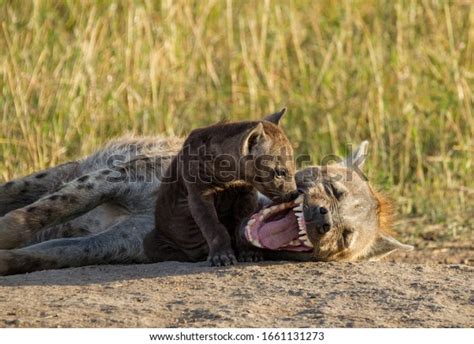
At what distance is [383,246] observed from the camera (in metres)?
4.20

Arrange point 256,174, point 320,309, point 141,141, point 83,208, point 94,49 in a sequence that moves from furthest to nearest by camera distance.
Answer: point 94,49 → point 141,141 → point 83,208 → point 256,174 → point 320,309

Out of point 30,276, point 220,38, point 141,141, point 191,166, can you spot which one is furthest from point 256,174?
point 220,38

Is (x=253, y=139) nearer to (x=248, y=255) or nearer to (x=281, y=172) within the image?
(x=281, y=172)

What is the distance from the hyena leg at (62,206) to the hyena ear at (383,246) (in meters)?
1.13

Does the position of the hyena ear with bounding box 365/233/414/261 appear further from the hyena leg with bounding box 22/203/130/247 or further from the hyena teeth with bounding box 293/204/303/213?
the hyena leg with bounding box 22/203/130/247

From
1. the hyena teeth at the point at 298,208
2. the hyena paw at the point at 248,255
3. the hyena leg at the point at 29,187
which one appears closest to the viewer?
the hyena teeth at the point at 298,208

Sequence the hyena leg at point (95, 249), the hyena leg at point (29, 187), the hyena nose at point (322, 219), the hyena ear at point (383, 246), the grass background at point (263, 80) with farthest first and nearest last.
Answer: the grass background at point (263, 80)
the hyena leg at point (29, 187)
the hyena ear at point (383, 246)
the hyena leg at point (95, 249)
the hyena nose at point (322, 219)

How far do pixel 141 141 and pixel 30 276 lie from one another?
141 centimetres

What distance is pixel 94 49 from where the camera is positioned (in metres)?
6.18

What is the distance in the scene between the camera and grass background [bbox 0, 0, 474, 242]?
5.84 m

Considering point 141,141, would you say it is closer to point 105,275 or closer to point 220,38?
point 105,275

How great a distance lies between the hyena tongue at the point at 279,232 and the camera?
379cm
